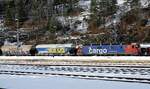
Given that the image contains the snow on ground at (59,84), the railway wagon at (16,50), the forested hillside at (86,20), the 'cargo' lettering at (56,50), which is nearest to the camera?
the snow on ground at (59,84)

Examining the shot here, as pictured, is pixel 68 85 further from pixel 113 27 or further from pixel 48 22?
pixel 48 22

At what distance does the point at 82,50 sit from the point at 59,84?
3985cm

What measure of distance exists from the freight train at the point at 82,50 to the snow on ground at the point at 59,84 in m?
30.8

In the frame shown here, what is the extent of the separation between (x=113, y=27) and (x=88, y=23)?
8797mm

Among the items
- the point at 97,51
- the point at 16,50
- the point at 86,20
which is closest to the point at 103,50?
the point at 97,51

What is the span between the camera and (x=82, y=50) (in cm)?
6438

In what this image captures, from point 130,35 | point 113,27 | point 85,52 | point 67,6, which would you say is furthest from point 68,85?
point 67,6

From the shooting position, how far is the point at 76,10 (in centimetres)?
10106

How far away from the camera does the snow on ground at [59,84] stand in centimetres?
2261

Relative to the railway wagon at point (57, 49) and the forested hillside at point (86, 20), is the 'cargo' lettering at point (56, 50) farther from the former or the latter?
the forested hillside at point (86, 20)

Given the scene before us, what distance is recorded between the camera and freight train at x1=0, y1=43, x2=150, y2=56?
→ 58.0 m

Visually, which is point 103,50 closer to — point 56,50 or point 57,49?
point 57,49

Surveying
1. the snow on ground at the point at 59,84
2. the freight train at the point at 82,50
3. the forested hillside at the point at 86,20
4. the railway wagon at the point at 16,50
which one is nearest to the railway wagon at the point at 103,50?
the freight train at the point at 82,50

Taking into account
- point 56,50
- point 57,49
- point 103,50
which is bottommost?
point 56,50
